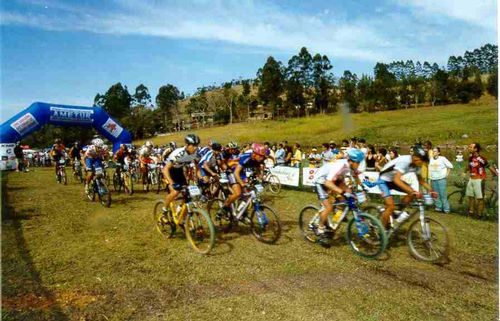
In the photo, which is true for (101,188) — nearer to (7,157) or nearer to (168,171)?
(168,171)

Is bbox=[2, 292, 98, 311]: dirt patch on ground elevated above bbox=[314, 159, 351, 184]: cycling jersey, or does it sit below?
below

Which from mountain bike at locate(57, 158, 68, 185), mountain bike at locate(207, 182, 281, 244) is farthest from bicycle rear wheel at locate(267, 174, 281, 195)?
mountain bike at locate(57, 158, 68, 185)

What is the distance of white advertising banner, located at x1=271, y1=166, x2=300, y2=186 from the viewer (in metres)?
14.2

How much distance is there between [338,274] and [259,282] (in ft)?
4.68

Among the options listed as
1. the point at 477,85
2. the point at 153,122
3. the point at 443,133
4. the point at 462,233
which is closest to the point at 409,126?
the point at 443,133

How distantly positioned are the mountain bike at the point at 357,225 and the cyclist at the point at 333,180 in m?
0.13

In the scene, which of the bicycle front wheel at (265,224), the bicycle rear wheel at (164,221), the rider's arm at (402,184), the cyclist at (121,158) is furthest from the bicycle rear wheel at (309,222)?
the cyclist at (121,158)

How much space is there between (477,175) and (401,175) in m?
4.67

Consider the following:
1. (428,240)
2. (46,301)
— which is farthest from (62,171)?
(428,240)

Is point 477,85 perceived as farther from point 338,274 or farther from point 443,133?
point 338,274

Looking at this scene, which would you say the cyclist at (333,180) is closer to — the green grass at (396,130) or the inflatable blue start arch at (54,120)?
the inflatable blue start arch at (54,120)

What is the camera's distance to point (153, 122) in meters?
87.4

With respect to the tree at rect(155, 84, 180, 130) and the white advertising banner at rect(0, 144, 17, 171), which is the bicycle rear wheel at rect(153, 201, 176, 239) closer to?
the white advertising banner at rect(0, 144, 17, 171)

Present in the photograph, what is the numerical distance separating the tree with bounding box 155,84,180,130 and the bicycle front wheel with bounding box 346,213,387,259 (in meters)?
98.7
